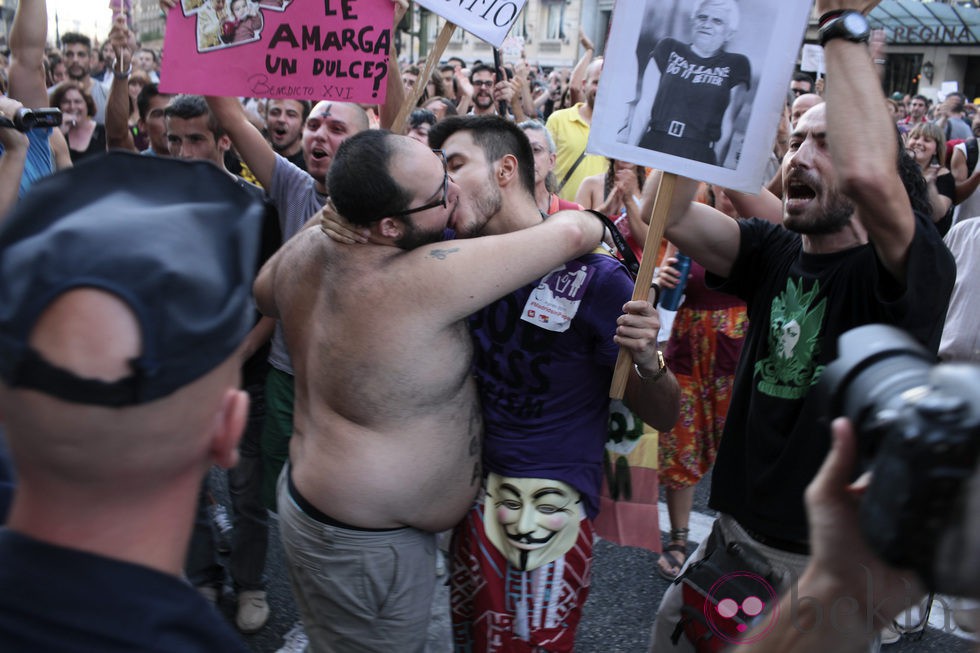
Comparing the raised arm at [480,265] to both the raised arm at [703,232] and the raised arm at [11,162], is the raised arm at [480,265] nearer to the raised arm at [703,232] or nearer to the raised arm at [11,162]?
the raised arm at [703,232]

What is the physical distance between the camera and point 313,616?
2363 millimetres

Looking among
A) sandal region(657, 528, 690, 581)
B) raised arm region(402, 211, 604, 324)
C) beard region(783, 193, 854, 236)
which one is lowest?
sandal region(657, 528, 690, 581)

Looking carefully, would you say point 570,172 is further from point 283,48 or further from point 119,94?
point 283,48

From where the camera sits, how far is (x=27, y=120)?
120 inches

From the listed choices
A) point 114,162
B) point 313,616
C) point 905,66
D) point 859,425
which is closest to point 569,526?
point 313,616

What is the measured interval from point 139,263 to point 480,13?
2.51m

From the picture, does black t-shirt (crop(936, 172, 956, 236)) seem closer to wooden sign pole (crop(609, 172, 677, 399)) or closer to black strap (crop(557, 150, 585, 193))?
black strap (crop(557, 150, 585, 193))

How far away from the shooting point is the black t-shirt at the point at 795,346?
6.07 ft

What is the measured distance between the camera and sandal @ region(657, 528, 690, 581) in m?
3.76

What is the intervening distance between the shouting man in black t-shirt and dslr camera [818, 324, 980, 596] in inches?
40.9

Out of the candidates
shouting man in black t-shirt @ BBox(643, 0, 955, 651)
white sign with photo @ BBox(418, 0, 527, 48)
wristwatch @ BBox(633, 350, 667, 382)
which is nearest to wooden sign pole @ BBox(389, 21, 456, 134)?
white sign with photo @ BBox(418, 0, 527, 48)

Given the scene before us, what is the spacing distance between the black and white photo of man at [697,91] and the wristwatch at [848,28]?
1.11 feet

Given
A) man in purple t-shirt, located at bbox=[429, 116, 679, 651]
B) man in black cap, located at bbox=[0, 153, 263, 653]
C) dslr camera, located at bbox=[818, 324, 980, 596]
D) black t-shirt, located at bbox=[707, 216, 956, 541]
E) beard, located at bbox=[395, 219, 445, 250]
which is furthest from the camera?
man in purple t-shirt, located at bbox=[429, 116, 679, 651]

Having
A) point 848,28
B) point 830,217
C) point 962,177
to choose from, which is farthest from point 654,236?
point 962,177
